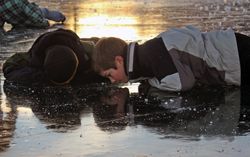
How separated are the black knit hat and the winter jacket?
0.48 m

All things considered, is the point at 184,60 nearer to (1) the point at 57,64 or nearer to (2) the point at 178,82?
(2) the point at 178,82

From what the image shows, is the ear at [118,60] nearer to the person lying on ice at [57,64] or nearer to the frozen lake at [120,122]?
the frozen lake at [120,122]

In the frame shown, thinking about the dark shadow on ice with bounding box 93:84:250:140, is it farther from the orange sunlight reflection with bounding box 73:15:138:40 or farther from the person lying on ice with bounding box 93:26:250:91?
the orange sunlight reflection with bounding box 73:15:138:40

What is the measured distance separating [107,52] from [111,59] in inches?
2.7

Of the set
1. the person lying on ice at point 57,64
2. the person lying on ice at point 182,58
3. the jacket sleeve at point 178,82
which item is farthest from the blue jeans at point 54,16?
the jacket sleeve at point 178,82

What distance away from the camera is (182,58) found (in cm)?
496

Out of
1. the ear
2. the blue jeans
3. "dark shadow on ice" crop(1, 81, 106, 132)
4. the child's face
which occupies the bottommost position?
the blue jeans

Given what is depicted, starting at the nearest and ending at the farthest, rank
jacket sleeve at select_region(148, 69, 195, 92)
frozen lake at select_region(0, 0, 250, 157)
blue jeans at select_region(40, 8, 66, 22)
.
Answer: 1. frozen lake at select_region(0, 0, 250, 157)
2. jacket sleeve at select_region(148, 69, 195, 92)
3. blue jeans at select_region(40, 8, 66, 22)

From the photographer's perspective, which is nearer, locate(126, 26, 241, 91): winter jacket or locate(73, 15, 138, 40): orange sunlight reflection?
locate(126, 26, 241, 91): winter jacket

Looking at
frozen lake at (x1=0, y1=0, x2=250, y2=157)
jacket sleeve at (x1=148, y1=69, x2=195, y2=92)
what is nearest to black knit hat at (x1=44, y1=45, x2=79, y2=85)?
frozen lake at (x1=0, y1=0, x2=250, y2=157)

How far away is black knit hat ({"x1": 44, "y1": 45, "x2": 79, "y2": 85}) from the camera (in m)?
5.16

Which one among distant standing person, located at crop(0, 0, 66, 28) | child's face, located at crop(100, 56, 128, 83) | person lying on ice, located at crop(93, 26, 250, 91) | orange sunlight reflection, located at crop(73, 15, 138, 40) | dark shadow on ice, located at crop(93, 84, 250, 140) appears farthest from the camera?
distant standing person, located at crop(0, 0, 66, 28)

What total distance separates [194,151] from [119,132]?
599 millimetres

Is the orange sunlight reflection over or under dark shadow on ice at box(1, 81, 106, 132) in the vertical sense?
under
